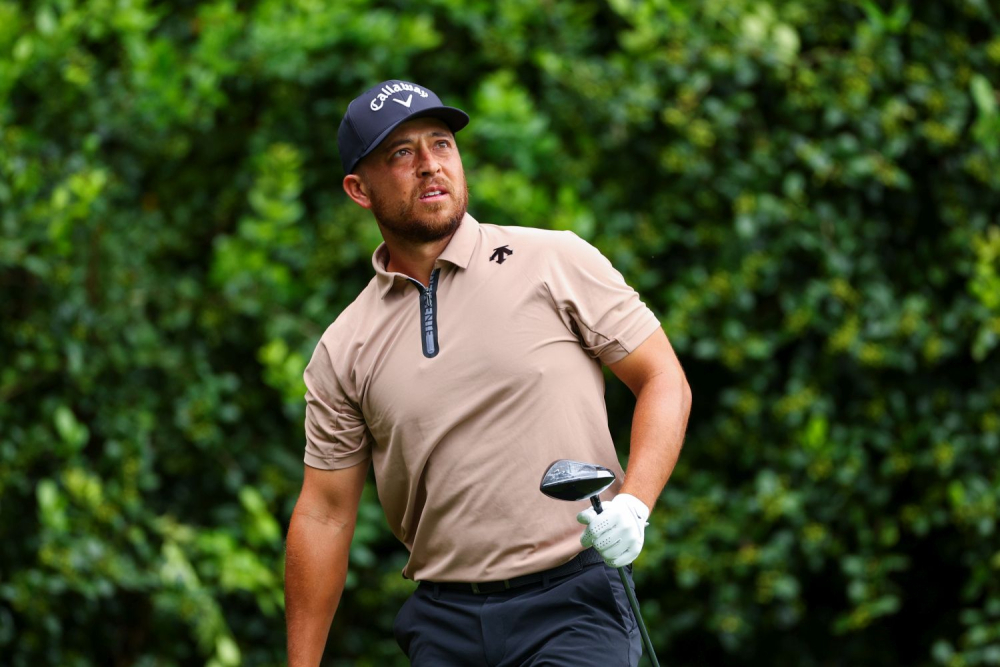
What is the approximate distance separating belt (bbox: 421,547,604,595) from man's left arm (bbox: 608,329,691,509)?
23cm

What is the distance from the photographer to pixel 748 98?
213 inches

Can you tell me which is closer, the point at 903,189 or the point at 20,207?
the point at 20,207

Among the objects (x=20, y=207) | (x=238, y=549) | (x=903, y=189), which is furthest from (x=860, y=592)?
(x=20, y=207)

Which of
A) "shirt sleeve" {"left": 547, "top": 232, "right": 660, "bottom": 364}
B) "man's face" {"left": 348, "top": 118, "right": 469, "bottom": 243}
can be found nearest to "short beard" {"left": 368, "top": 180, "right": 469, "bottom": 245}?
"man's face" {"left": 348, "top": 118, "right": 469, "bottom": 243}

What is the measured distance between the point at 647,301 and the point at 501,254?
7.76ft

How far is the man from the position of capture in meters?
3.08

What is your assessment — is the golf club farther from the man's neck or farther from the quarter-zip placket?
the man's neck

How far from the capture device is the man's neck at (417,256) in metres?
3.33

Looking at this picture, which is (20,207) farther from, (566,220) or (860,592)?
(860,592)

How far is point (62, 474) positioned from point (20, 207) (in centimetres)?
105

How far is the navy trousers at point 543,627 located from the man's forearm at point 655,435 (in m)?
0.24

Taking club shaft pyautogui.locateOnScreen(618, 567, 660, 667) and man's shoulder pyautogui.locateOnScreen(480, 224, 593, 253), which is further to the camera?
man's shoulder pyautogui.locateOnScreen(480, 224, 593, 253)

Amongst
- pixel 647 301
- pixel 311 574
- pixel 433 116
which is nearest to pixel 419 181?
pixel 433 116

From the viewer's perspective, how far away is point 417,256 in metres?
3.35
